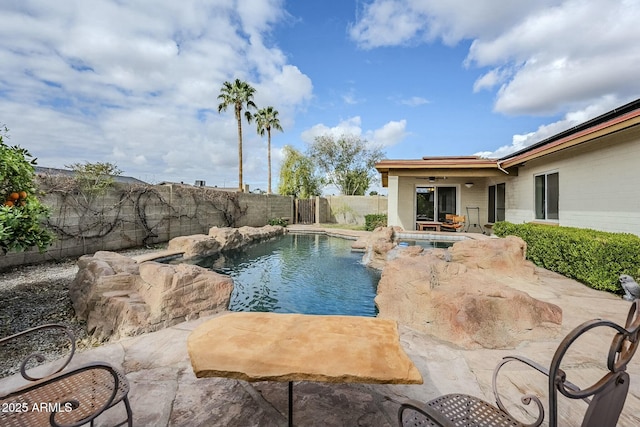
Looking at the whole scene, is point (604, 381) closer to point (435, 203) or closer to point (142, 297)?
point (142, 297)

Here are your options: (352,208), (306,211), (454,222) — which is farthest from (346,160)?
(454,222)

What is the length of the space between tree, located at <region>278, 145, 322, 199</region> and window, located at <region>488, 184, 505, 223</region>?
582 inches

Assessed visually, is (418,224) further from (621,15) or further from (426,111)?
(621,15)

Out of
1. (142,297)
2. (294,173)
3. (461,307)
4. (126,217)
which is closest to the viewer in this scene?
(461,307)

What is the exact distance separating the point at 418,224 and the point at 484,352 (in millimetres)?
10286

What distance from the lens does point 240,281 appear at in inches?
255

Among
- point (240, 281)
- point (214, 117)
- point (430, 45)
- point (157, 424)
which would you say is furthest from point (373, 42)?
point (214, 117)

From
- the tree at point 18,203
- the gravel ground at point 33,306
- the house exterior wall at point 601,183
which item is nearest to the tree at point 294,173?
the house exterior wall at point 601,183

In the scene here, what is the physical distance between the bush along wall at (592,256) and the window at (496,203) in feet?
17.4

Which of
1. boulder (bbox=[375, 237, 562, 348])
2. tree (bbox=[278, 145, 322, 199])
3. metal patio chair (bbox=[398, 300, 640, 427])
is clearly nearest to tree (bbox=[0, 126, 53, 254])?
metal patio chair (bbox=[398, 300, 640, 427])

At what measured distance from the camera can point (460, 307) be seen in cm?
290

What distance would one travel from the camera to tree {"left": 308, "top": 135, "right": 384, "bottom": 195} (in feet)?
79.7

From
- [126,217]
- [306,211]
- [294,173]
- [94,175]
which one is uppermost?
[294,173]

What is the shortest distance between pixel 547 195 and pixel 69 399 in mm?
10384
